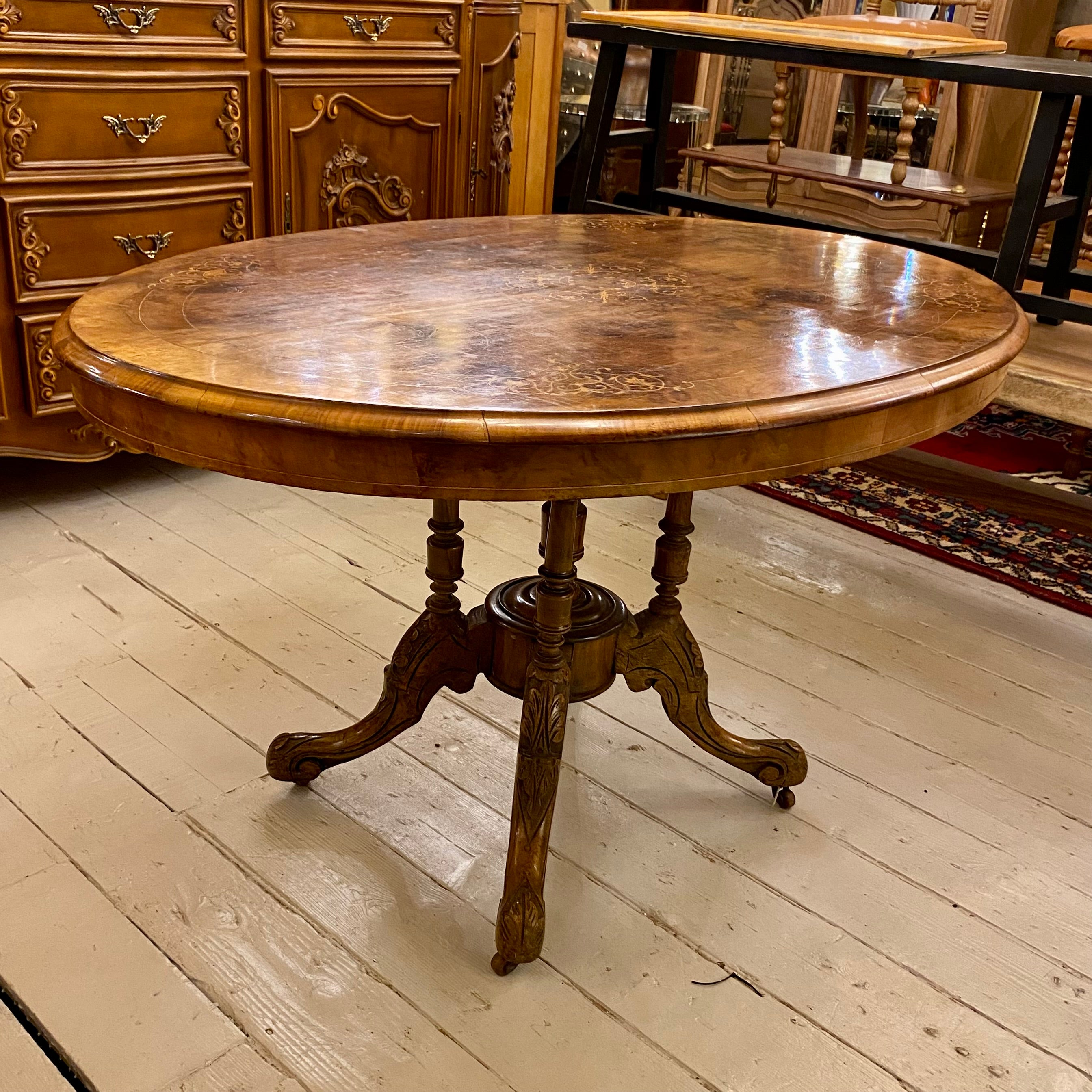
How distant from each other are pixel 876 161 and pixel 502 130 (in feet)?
6.63

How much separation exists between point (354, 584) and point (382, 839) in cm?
79

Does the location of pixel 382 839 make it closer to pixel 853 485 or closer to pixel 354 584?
pixel 354 584

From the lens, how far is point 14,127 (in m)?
2.22

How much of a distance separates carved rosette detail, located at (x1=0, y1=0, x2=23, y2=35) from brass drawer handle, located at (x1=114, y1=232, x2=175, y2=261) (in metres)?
0.43

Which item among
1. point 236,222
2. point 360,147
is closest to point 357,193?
point 360,147

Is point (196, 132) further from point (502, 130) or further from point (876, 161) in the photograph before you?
point (876, 161)

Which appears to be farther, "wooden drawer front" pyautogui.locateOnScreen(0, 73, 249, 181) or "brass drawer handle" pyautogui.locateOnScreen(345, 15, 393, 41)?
"brass drawer handle" pyautogui.locateOnScreen(345, 15, 393, 41)

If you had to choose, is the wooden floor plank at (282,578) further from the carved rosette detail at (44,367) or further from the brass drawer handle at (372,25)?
the brass drawer handle at (372,25)

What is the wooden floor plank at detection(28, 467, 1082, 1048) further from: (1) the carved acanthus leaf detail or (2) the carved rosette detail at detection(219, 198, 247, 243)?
(2) the carved rosette detail at detection(219, 198, 247, 243)

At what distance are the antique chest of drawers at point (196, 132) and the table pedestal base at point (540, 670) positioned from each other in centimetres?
100

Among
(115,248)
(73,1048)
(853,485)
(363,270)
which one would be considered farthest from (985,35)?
(73,1048)

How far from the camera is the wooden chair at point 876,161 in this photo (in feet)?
11.0

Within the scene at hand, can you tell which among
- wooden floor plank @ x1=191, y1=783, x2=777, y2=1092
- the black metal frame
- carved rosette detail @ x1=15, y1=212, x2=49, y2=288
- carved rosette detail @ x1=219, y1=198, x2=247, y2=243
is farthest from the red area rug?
carved rosette detail @ x1=15, y1=212, x2=49, y2=288

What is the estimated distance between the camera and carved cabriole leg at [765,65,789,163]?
3.59 meters
